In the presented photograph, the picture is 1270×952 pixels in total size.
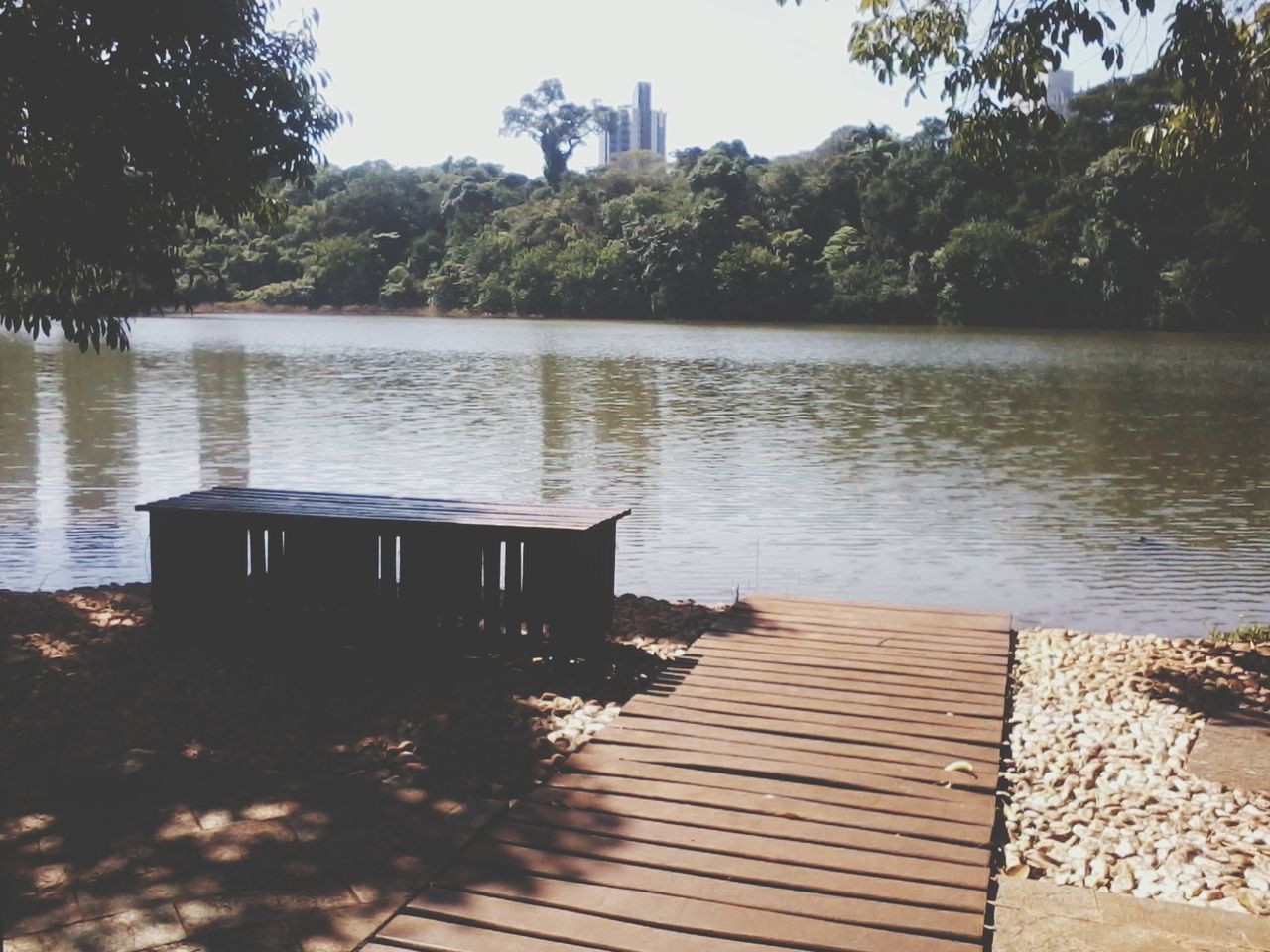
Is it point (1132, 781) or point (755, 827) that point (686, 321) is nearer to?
point (1132, 781)

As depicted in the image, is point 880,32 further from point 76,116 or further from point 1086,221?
point 1086,221

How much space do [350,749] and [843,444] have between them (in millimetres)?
12383

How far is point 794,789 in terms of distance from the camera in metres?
4.00

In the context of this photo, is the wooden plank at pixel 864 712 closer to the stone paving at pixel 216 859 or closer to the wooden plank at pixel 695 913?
the stone paving at pixel 216 859

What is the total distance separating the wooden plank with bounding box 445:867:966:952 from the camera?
119 inches

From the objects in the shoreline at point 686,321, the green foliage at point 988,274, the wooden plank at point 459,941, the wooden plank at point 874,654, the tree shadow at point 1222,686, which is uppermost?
the green foliage at point 988,274

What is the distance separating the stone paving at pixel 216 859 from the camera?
9.86 feet

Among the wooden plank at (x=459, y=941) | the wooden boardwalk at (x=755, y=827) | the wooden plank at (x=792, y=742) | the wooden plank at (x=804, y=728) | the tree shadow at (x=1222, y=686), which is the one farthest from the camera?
the tree shadow at (x=1222, y=686)

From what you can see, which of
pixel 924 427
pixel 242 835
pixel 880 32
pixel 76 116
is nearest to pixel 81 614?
pixel 76 116

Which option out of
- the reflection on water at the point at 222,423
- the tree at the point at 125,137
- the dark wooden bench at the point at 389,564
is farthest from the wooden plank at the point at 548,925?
the reflection on water at the point at 222,423

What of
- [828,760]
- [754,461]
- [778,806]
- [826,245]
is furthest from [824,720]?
[826,245]

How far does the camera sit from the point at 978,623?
21.2 ft

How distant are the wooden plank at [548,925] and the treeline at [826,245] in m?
45.2

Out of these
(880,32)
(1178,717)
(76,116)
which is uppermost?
(880,32)
